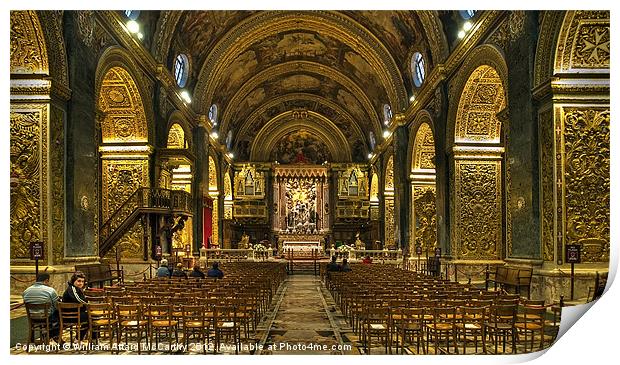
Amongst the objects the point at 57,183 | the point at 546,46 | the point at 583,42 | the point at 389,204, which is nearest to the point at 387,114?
the point at 389,204

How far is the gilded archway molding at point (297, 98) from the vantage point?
4416cm

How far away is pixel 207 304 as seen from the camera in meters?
10.1

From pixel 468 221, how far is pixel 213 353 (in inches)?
544

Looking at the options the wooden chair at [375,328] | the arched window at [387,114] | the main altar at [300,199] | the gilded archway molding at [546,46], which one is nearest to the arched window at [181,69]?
the arched window at [387,114]

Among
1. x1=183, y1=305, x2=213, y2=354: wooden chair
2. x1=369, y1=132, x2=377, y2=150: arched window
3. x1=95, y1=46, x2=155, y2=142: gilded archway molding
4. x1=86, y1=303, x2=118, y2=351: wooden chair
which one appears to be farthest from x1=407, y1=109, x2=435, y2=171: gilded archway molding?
x1=86, y1=303, x2=118, y2=351: wooden chair

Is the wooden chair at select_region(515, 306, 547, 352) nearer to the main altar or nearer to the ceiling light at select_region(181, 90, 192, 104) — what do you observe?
the ceiling light at select_region(181, 90, 192, 104)

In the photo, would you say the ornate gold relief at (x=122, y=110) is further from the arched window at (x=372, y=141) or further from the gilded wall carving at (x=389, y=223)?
the arched window at (x=372, y=141)

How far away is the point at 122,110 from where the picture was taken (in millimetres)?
21797

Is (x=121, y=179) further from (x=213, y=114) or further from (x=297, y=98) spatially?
(x=297, y=98)

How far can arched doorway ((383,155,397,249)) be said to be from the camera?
3541cm

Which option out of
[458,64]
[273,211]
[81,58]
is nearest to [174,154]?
[81,58]

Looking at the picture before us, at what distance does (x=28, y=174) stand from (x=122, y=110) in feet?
26.3

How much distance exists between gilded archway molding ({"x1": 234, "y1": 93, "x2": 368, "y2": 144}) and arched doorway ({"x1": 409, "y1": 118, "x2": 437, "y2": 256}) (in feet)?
53.2

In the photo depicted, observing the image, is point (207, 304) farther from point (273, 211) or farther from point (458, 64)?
point (273, 211)
